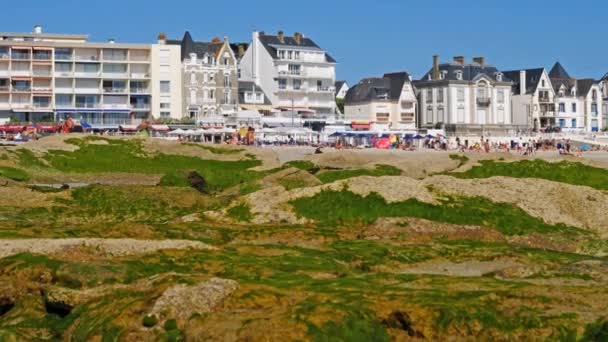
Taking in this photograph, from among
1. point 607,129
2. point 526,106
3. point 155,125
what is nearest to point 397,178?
point 155,125

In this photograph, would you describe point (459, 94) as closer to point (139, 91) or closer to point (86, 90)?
point (139, 91)

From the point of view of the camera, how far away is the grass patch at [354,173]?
52562mm

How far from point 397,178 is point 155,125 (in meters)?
94.3

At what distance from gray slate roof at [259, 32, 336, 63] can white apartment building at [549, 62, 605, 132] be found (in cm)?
3646

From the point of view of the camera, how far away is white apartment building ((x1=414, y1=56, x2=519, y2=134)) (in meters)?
154

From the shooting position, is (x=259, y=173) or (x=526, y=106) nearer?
(x=259, y=173)

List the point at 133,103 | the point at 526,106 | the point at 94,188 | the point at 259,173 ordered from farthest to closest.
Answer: the point at 526,106 → the point at 133,103 → the point at 259,173 → the point at 94,188

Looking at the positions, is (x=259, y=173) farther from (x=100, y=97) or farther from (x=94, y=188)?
(x=100, y=97)

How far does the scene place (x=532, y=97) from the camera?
Result: 537ft

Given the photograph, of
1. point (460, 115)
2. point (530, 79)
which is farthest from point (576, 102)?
point (460, 115)

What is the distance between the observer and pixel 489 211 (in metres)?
36.7

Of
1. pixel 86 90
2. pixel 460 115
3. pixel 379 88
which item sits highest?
pixel 379 88

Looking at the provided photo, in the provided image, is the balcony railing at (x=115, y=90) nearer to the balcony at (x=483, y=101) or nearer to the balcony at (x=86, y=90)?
the balcony at (x=86, y=90)

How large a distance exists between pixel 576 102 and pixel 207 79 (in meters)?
60.4
